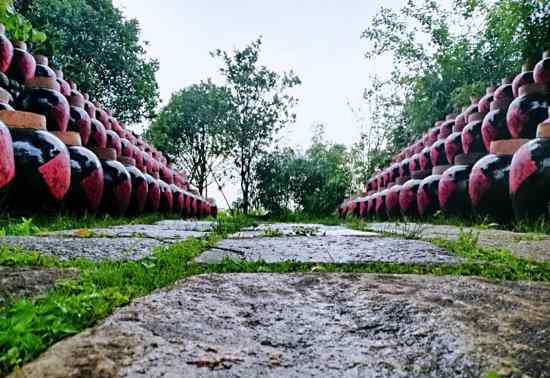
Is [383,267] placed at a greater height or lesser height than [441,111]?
lesser

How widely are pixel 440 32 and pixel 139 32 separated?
1045 centimetres

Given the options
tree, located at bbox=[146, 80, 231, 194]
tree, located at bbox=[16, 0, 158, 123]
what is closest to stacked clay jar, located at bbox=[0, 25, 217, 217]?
tree, located at bbox=[16, 0, 158, 123]

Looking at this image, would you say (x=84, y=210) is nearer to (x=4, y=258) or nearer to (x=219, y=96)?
(x=4, y=258)

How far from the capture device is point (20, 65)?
3.66 m

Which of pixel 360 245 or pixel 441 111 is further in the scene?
pixel 441 111

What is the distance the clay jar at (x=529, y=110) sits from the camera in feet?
10.3

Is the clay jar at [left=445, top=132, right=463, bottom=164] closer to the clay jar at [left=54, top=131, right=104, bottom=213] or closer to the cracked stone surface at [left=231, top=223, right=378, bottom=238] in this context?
the cracked stone surface at [left=231, top=223, right=378, bottom=238]

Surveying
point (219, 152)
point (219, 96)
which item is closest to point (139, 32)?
point (219, 96)

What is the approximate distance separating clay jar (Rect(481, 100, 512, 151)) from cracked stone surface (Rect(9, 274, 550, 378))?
10.1ft

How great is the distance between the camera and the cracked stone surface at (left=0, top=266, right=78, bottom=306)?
84 centimetres

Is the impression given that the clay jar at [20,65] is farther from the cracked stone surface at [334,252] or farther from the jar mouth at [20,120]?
the cracked stone surface at [334,252]

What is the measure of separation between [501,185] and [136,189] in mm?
3105

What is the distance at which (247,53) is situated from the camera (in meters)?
16.3

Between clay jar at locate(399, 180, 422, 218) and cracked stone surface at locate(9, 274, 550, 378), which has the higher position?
clay jar at locate(399, 180, 422, 218)
